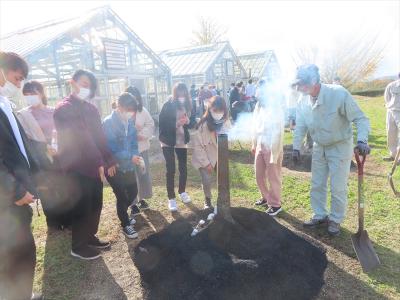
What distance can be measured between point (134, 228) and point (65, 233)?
959 millimetres

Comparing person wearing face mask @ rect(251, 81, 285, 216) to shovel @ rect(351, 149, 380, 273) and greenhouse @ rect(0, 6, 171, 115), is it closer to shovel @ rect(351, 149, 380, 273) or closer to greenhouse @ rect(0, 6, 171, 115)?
shovel @ rect(351, 149, 380, 273)

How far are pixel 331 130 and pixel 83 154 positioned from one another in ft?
9.29

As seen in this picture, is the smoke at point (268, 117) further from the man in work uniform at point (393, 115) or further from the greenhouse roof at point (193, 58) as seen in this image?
the greenhouse roof at point (193, 58)

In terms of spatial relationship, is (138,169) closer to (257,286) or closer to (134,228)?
(134,228)

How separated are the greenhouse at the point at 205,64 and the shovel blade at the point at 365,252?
644 inches

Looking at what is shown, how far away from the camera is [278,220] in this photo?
14.6ft

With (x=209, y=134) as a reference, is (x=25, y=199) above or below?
below

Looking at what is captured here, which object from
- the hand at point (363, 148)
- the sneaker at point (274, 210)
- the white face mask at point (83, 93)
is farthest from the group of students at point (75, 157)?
the hand at point (363, 148)

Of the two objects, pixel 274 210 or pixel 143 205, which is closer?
pixel 274 210

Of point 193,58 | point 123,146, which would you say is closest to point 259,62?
point 193,58

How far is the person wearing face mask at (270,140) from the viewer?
4.21 metres

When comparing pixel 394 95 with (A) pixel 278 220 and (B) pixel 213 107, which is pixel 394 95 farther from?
(B) pixel 213 107

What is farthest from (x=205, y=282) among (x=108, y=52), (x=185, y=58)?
(x=185, y=58)

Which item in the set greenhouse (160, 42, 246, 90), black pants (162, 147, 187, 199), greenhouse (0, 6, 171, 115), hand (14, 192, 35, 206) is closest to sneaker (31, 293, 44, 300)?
hand (14, 192, 35, 206)
